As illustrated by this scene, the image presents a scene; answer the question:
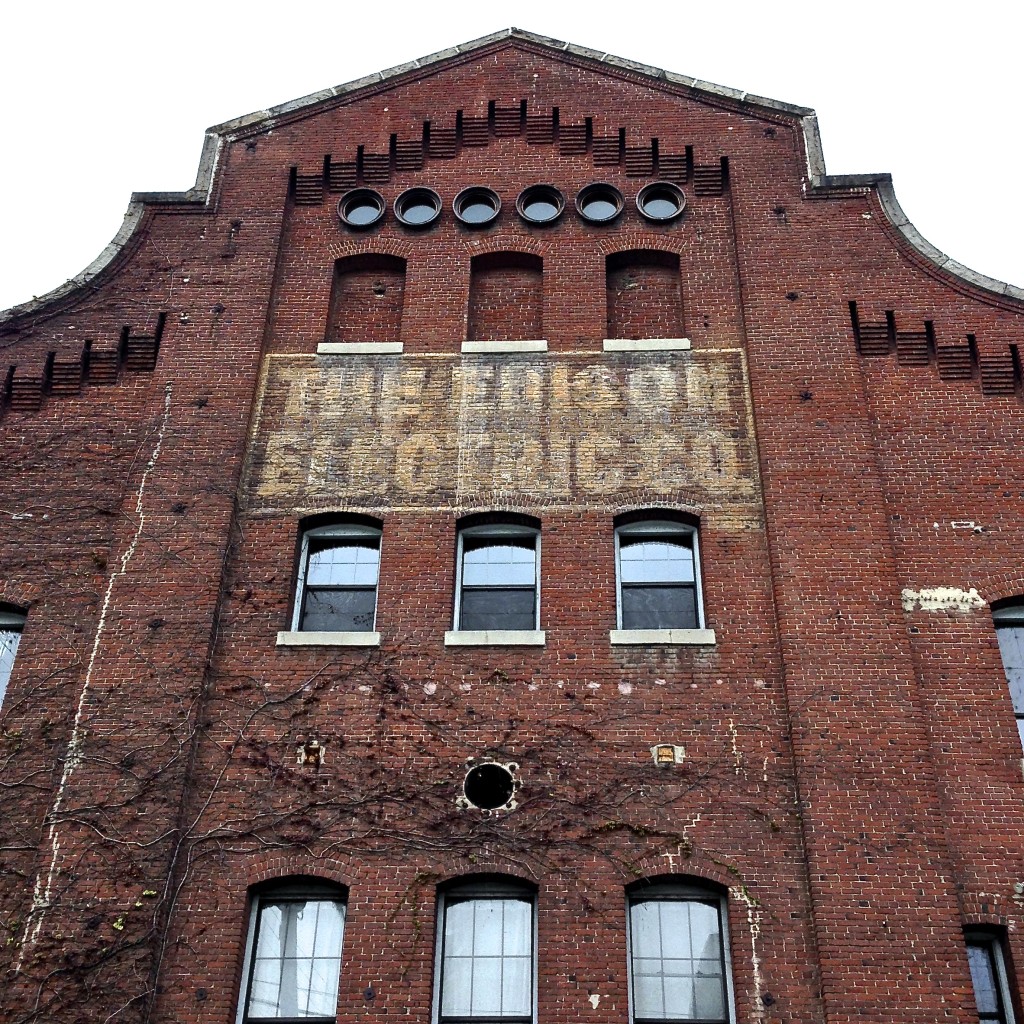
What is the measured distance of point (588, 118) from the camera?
17281 millimetres

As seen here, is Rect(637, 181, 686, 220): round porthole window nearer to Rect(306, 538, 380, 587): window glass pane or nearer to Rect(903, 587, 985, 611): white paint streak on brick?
Rect(306, 538, 380, 587): window glass pane

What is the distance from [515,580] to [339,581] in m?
2.01

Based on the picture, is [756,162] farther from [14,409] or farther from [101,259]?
[14,409]

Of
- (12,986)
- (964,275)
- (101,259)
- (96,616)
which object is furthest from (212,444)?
(964,275)

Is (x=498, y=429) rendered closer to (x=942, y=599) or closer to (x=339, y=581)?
(x=339, y=581)

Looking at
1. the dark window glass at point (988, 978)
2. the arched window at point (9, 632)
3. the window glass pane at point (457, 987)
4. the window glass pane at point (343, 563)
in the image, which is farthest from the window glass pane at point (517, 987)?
the arched window at point (9, 632)

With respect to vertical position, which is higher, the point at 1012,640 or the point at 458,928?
the point at 1012,640

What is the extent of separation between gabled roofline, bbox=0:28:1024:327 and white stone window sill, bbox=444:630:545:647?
24.2ft

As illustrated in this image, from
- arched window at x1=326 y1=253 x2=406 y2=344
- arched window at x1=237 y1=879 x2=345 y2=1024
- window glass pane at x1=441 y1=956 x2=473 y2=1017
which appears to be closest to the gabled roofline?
arched window at x1=326 y1=253 x2=406 y2=344

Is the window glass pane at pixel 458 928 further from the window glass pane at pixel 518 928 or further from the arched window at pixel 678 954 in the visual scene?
the arched window at pixel 678 954

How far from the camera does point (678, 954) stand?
37.0ft

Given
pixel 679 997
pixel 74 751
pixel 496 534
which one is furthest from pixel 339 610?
pixel 679 997

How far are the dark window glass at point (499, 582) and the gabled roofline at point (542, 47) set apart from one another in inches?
258

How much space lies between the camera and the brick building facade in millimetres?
11164
